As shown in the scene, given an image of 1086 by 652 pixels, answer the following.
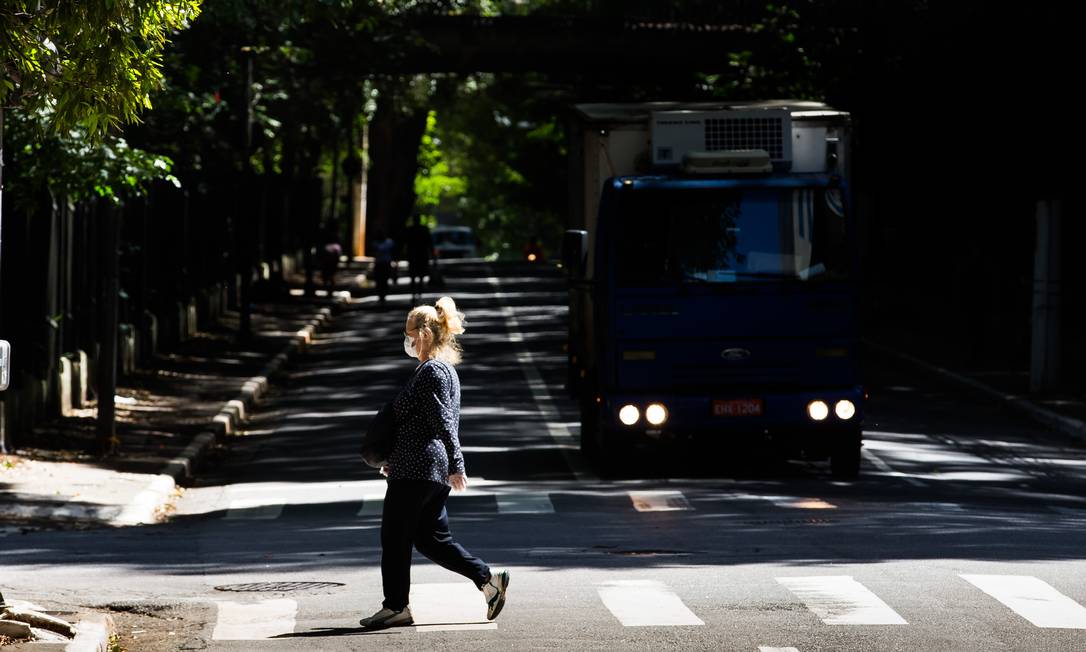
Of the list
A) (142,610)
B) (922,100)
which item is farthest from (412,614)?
(922,100)

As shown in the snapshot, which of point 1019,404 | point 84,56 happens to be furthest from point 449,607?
point 1019,404

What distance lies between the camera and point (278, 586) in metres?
10.7

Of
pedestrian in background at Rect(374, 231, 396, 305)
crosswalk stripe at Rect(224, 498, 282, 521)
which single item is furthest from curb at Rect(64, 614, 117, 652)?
pedestrian in background at Rect(374, 231, 396, 305)

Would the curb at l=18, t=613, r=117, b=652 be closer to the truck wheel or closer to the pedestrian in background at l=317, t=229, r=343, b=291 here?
the truck wheel

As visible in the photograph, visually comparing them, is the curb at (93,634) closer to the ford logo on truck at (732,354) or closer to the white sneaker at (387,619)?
the white sneaker at (387,619)

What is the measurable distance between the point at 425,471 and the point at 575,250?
297 inches

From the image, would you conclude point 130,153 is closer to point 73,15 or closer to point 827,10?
point 73,15

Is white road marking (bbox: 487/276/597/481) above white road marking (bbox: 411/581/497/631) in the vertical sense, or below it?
below

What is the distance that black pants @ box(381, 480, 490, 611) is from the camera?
9141 mm

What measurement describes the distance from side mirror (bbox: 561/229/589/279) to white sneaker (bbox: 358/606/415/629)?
24.3 ft

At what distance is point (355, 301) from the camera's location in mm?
47125

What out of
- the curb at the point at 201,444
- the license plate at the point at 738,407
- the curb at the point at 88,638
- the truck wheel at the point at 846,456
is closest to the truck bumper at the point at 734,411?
the license plate at the point at 738,407

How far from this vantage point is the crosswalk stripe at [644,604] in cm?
924

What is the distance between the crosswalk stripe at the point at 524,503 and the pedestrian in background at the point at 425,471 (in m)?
5.19
